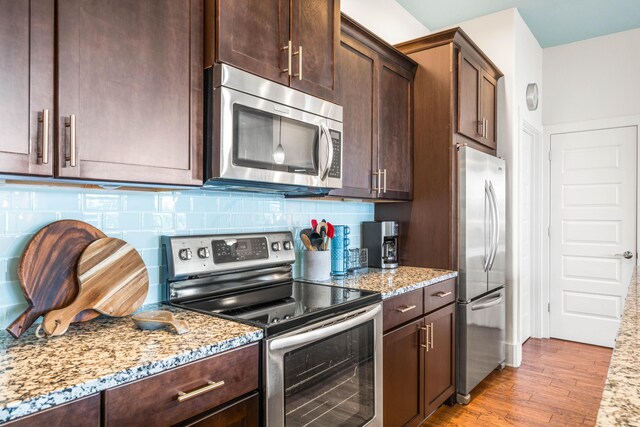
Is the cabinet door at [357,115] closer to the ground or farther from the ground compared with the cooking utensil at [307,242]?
farther from the ground

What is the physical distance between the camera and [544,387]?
3053mm

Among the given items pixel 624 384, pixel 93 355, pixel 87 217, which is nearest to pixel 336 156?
pixel 87 217

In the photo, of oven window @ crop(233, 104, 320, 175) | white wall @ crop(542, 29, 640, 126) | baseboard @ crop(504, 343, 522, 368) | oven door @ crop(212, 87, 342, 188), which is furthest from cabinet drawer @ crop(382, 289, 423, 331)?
white wall @ crop(542, 29, 640, 126)

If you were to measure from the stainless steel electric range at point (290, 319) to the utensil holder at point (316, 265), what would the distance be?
0.47 ft

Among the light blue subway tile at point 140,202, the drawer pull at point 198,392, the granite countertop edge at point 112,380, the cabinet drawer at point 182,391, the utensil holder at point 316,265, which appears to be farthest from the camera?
the utensil holder at point 316,265

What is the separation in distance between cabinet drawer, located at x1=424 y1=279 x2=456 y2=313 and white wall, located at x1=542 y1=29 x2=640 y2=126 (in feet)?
8.54

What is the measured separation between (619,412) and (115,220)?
1.57m


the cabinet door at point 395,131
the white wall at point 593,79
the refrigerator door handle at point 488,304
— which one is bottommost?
the refrigerator door handle at point 488,304

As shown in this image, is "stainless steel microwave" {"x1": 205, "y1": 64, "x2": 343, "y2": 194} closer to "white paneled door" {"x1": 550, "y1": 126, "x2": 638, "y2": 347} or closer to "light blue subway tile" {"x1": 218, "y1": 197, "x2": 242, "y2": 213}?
"light blue subway tile" {"x1": 218, "y1": 197, "x2": 242, "y2": 213}

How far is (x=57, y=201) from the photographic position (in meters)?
1.44

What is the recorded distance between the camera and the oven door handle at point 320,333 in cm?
141

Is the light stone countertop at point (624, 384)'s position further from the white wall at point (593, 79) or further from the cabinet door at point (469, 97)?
the white wall at point (593, 79)

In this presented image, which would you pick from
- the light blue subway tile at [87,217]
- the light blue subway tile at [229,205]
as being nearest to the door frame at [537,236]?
the light blue subway tile at [229,205]

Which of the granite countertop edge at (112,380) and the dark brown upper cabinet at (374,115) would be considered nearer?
the granite countertop edge at (112,380)
